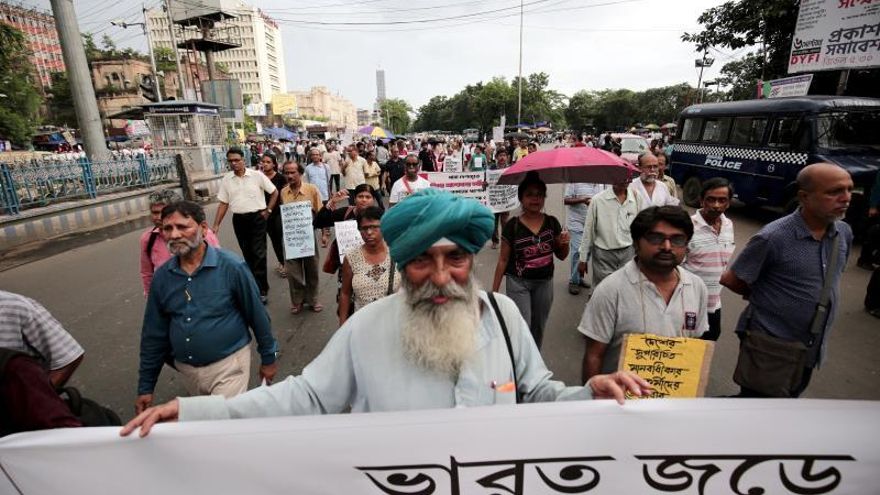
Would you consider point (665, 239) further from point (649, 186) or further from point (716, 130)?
point (716, 130)

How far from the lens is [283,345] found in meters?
4.37

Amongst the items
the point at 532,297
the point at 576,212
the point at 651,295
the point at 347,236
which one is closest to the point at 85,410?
the point at 347,236

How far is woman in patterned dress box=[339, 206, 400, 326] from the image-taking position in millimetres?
2941

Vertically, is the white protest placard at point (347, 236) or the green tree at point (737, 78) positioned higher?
the green tree at point (737, 78)

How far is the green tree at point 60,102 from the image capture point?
47.0 m

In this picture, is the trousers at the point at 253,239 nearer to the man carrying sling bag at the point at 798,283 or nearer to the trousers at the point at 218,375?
the trousers at the point at 218,375

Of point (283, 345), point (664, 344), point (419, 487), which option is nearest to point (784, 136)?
point (664, 344)

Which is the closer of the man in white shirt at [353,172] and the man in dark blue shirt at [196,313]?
the man in dark blue shirt at [196,313]

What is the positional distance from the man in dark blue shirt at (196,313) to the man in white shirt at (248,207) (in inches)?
114

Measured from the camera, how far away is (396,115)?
365 feet

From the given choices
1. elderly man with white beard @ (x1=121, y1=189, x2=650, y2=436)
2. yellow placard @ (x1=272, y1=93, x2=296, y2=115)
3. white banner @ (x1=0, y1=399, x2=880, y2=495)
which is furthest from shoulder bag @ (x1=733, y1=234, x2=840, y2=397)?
yellow placard @ (x1=272, y1=93, x2=296, y2=115)

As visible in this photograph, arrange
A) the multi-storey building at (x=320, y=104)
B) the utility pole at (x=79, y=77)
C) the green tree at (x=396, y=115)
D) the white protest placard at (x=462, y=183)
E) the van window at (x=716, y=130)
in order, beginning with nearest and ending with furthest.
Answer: the white protest placard at (x=462, y=183) → the van window at (x=716, y=130) → the utility pole at (x=79, y=77) → the green tree at (x=396, y=115) → the multi-storey building at (x=320, y=104)

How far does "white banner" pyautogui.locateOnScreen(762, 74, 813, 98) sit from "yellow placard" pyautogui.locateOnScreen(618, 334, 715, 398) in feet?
44.3

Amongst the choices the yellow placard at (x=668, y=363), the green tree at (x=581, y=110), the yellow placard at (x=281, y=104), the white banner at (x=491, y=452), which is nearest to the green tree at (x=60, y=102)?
the yellow placard at (x=281, y=104)
